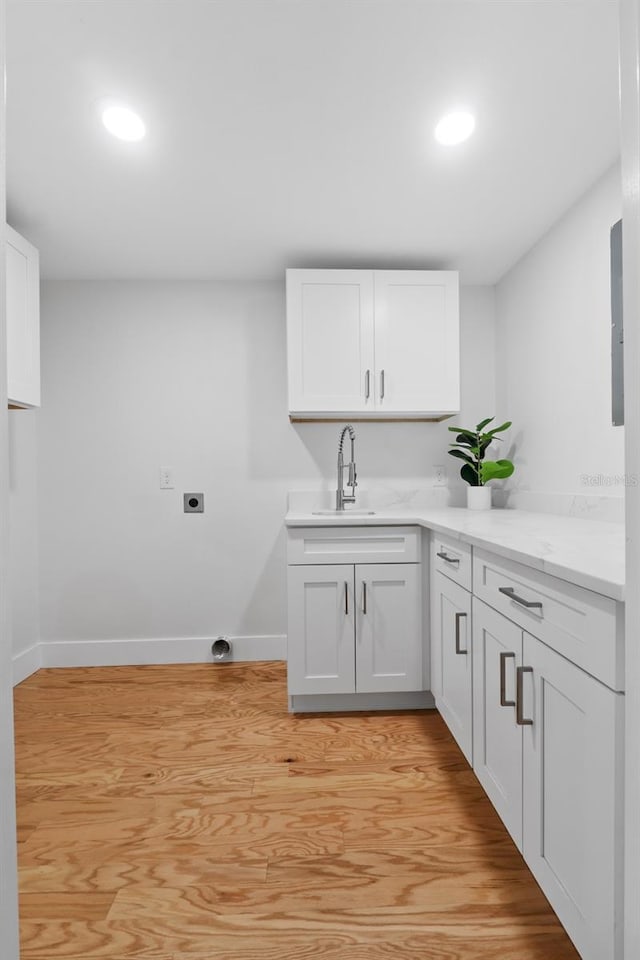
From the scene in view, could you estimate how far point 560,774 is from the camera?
104 centimetres

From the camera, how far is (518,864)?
139 centimetres

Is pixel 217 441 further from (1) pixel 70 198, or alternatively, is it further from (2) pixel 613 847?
(2) pixel 613 847

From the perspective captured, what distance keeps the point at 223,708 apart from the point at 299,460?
1.37 meters

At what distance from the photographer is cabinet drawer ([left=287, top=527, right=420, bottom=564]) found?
230cm

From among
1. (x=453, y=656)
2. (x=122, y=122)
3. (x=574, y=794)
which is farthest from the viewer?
(x=453, y=656)

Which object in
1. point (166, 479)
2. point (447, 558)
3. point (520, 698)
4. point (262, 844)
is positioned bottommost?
point (262, 844)

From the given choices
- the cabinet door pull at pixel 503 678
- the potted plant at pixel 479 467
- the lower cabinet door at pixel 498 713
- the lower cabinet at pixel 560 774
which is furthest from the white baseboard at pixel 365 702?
the cabinet door pull at pixel 503 678

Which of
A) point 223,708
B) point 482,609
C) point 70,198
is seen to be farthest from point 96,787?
point 70,198

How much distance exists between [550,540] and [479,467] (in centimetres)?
142

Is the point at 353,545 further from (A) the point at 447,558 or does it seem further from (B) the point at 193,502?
(B) the point at 193,502

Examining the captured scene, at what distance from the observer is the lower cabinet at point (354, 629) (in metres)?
2.28

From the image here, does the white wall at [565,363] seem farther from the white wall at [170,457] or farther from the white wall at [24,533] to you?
the white wall at [24,533]

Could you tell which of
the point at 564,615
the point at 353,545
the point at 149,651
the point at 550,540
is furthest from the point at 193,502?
the point at 564,615

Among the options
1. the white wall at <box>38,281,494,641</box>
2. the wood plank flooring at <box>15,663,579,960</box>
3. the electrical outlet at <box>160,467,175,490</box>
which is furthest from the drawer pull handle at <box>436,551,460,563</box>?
the electrical outlet at <box>160,467,175,490</box>
